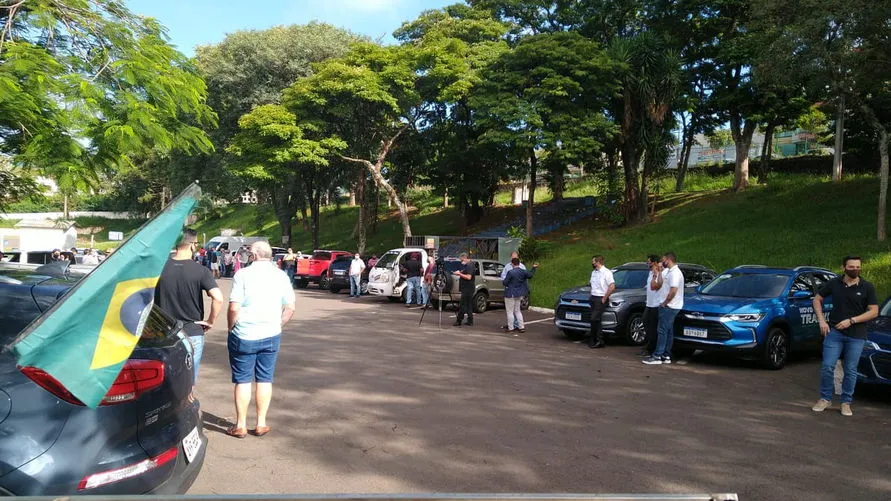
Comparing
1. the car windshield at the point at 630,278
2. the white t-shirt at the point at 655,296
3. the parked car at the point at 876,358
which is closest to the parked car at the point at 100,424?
the parked car at the point at 876,358

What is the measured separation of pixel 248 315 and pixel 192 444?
1.73 metres

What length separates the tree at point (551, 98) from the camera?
25422mm

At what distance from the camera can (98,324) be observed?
2.83 metres

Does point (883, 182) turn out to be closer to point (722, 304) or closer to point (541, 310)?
point (541, 310)

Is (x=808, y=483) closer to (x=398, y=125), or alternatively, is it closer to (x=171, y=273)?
(x=171, y=273)

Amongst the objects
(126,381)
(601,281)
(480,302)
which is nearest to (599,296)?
(601,281)

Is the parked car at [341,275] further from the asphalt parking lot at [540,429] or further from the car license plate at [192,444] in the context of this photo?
the car license plate at [192,444]

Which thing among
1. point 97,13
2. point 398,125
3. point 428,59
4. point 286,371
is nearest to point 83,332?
point 286,371

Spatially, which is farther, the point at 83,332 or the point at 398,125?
the point at 398,125

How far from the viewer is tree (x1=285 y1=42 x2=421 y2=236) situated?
27906mm

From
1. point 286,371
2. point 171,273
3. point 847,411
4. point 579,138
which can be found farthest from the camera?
point 579,138

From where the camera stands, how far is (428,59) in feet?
93.1

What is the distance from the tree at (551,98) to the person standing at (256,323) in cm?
2049

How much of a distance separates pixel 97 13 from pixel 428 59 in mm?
19833
